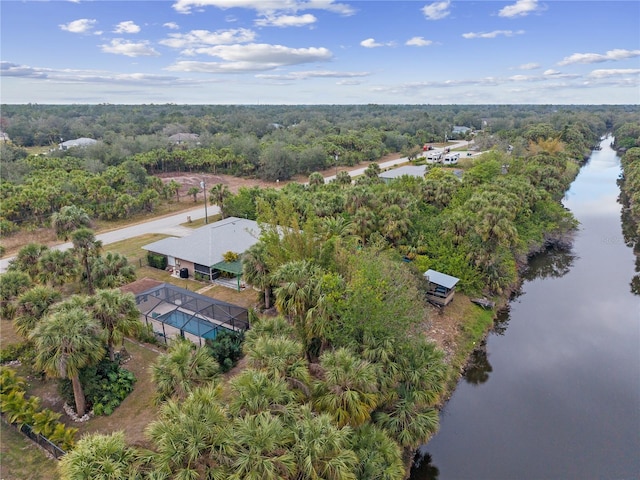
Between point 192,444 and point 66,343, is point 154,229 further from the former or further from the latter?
point 192,444

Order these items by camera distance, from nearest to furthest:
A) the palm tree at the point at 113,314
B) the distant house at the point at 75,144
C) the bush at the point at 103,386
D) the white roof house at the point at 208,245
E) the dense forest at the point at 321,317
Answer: the dense forest at the point at 321,317
the palm tree at the point at 113,314
the bush at the point at 103,386
the white roof house at the point at 208,245
the distant house at the point at 75,144

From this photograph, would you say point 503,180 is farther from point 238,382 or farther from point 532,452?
point 238,382

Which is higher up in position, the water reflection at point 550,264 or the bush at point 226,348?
the bush at point 226,348

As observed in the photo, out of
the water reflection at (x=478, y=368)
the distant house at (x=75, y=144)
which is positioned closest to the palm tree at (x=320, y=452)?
the water reflection at (x=478, y=368)

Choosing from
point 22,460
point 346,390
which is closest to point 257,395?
point 346,390

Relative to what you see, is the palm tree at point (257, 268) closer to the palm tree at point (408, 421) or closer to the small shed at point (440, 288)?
the small shed at point (440, 288)

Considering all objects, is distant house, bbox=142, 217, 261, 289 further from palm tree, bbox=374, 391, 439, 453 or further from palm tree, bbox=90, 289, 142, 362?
palm tree, bbox=374, 391, 439, 453

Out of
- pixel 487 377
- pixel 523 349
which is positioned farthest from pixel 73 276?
pixel 523 349
